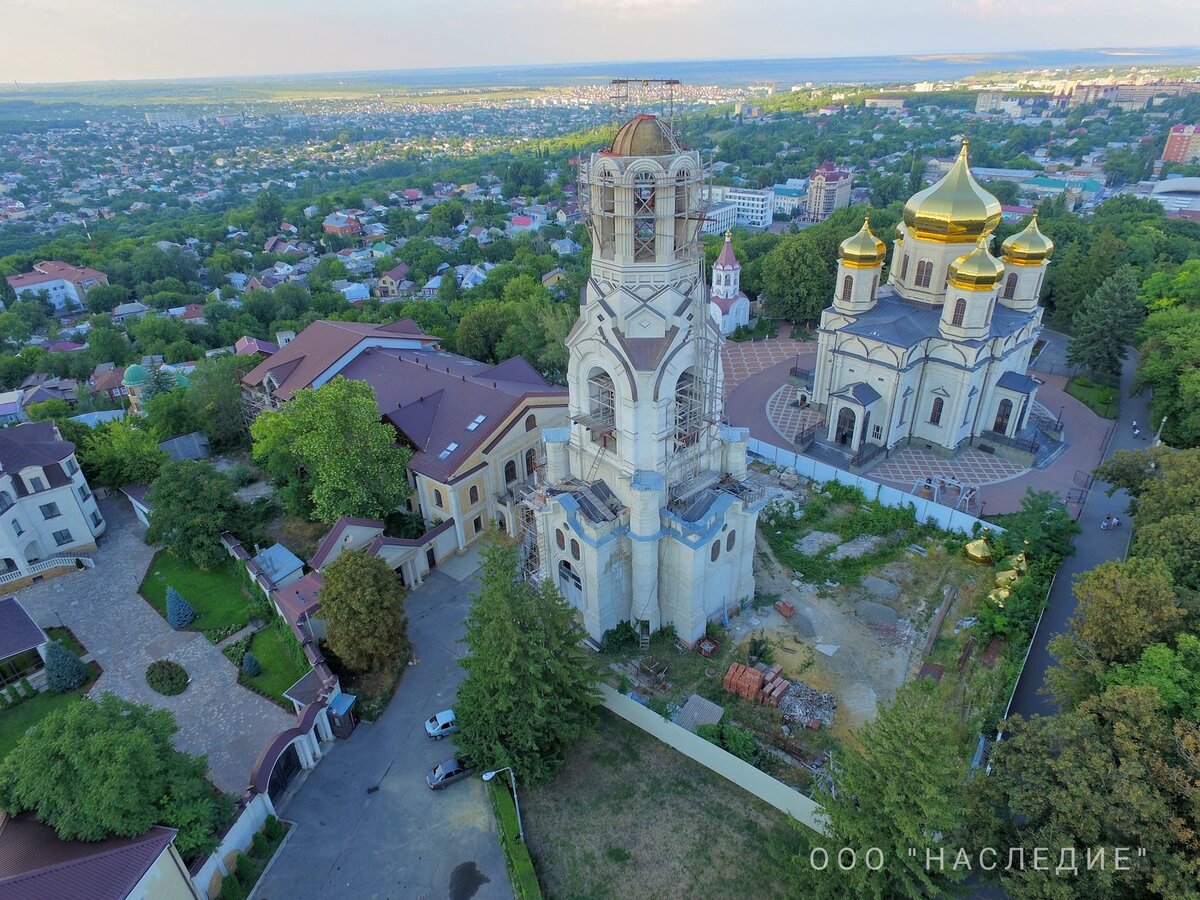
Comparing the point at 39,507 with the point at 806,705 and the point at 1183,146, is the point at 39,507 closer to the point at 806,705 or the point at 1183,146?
the point at 806,705

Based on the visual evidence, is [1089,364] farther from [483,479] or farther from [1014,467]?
[483,479]

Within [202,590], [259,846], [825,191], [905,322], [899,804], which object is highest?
[905,322]

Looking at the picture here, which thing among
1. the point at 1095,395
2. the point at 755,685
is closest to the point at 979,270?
the point at 1095,395

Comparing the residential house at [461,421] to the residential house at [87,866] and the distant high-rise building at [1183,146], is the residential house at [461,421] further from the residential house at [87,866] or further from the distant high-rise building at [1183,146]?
the distant high-rise building at [1183,146]

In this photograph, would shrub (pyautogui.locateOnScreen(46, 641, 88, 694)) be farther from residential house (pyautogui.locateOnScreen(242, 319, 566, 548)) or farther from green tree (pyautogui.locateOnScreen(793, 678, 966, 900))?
green tree (pyautogui.locateOnScreen(793, 678, 966, 900))

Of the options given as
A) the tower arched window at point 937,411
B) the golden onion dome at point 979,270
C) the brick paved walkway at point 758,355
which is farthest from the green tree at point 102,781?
the brick paved walkway at point 758,355

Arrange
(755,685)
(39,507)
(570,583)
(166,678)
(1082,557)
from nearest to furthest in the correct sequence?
(755,685), (166,678), (570,583), (1082,557), (39,507)

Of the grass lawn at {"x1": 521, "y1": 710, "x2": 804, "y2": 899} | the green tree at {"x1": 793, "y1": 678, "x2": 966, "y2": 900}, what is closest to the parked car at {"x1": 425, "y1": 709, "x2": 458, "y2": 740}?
the grass lawn at {"x1": 521, "y1": 710, "x2": 804, "y2": 899}
